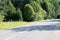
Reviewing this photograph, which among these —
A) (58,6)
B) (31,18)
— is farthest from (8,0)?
(58,6)

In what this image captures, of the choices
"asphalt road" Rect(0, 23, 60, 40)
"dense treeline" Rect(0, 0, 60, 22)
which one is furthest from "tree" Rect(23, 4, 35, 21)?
"asphalt road" Rect(0, 23, 60, 40)

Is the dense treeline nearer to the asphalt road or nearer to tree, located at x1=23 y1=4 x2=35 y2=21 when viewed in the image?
tree, located at x1=23 y1=4 x2=35 y2=21

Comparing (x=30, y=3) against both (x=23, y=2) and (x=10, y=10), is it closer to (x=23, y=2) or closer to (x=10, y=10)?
(x=23, y=2)

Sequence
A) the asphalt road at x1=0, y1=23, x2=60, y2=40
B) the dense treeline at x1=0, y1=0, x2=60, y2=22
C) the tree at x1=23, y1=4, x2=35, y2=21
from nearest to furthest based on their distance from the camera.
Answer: the asphalt road at x1=0, y1=23, x2=60, y2=40 → the dense treeline at x1=0, y1=0, x2=60, y2=22 → the tree at x1=23, y1=4, x2=35, y2=21

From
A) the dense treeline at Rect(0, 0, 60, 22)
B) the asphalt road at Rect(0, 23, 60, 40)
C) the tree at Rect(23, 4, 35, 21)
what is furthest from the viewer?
the tree at Rect(23, 4, 35, 21)

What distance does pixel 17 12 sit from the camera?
71.1 m
